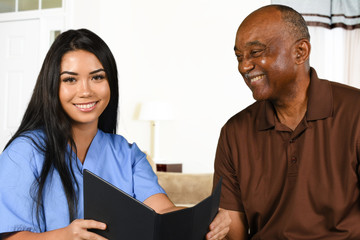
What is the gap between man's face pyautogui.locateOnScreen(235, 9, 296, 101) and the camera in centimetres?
153

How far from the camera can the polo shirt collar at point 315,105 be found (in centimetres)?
153

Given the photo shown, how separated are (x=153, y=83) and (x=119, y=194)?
4.53 m

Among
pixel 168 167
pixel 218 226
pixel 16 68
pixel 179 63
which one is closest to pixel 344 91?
pixel 218 226

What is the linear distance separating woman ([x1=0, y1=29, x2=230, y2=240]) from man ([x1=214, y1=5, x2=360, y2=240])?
24 cm

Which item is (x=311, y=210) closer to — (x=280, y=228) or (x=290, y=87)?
(x=280, y=228)

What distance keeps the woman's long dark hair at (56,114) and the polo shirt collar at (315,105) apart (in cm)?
60

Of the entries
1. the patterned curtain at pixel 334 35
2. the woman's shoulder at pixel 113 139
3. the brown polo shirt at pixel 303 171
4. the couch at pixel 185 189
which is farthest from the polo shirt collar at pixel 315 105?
the patterned curtain at pixel 334 35

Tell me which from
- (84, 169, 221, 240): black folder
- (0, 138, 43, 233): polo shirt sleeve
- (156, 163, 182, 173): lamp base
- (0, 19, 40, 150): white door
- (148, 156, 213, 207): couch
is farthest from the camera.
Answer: (0, 19, 40, 150): white door

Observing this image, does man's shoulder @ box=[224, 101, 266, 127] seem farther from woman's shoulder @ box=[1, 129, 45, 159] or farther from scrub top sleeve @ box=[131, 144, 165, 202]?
woman's shoulder @ box=[1, 129, 45, 159]

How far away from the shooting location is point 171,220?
109 cm

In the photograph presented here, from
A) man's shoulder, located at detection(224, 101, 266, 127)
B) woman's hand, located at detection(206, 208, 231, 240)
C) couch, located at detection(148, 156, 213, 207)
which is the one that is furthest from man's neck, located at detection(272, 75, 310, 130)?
couch, located at detection(148, 156, 213, 207)

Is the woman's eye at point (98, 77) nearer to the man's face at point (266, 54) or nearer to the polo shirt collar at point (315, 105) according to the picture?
the man's face at point (266, 54)

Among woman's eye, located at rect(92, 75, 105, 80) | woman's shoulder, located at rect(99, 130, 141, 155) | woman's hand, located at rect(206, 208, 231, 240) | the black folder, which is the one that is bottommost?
woman's hand, located at rect(206, 208, 231, 240)

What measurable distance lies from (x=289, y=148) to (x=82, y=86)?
0.74m
